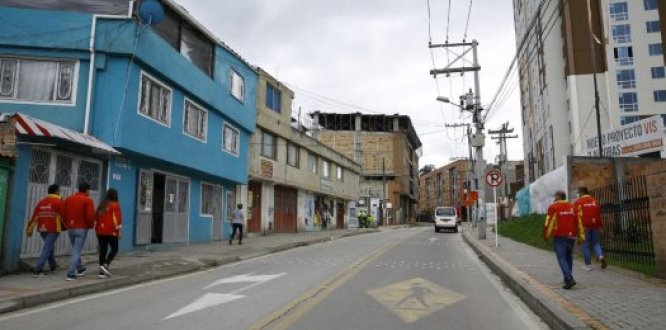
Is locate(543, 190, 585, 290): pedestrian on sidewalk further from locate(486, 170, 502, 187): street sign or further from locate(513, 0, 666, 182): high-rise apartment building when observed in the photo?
locate(513, 0, 666, 182): high-rise apartment building

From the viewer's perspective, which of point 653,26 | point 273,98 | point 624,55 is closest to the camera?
point 273,98

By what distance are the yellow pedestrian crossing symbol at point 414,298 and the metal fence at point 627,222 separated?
4.86 meters

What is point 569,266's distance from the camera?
9.28m

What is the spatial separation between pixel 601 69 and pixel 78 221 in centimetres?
6347

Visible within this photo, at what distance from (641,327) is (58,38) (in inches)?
571

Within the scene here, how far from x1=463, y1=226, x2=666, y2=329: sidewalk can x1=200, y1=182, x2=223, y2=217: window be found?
1287 centimetres

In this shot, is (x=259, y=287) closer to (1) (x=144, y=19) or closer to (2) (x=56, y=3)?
(1) (x=144, y=19)

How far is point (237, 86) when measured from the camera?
24797mm

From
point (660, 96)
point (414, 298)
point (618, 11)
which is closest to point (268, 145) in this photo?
point (414, 298)

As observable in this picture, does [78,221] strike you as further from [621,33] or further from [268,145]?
[621,33]

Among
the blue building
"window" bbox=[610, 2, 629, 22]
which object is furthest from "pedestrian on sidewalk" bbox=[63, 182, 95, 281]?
"window" bbox=[610, 2, 629, 22]

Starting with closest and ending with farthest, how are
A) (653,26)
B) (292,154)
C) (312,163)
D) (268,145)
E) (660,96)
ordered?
(268,145), (292,154), (312,163), (660,96), (653,26)

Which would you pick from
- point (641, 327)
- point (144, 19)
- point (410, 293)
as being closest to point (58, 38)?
point (144, 19)

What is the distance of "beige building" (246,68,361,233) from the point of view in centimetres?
2880
